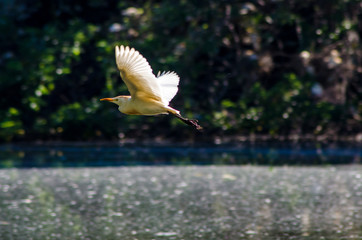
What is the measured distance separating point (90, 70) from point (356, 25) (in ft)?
22.0

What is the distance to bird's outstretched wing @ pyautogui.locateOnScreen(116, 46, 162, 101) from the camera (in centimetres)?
538

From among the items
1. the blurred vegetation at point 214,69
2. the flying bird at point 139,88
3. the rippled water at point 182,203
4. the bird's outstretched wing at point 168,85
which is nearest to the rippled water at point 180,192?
the rippled water at point 182,203

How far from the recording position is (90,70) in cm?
1872

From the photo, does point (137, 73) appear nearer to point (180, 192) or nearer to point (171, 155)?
point (180, 192)

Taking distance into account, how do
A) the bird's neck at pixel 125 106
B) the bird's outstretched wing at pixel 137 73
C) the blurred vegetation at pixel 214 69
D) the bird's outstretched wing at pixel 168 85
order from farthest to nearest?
the blurred vegetation at pixel 214 69 → the bird's outstretched wing at pixel 168 85 → the bird's neck at pixel 125 106 → the bird's outstretched wing at pixel 137 73

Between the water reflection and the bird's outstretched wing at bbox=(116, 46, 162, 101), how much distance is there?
28.6 ft

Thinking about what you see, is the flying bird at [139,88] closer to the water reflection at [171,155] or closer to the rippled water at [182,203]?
the rippled water at [182,203]

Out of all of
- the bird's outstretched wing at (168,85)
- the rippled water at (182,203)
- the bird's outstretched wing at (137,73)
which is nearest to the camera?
the bird's outstretched wing at (137,73)

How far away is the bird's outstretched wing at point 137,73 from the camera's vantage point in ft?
17.6

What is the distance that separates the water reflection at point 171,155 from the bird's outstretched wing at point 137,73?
8704 mm

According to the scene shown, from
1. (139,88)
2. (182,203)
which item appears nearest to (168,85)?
(139,88)

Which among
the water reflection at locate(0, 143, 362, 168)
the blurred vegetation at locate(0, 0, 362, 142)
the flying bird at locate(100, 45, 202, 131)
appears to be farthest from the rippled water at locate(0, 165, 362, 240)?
the flying bird at locate(100, 45, 202, 131)

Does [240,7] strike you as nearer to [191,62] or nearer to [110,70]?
[191,62]

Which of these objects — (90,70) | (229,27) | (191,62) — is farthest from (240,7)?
(90,70)
